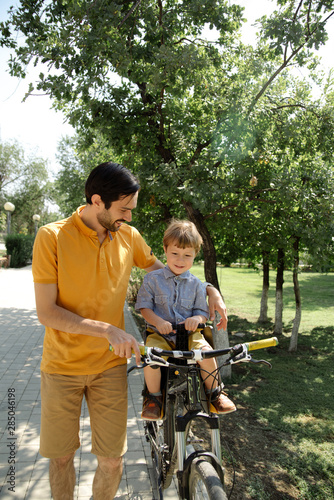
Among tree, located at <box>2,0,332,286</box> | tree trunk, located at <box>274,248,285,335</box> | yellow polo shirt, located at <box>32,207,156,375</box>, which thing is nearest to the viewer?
yellow polo shirt, located at <box>32,207,156,375</box>

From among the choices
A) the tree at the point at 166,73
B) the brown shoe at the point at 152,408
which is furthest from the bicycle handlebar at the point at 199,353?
the tree at the point at 166,73

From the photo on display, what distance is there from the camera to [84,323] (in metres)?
2.11

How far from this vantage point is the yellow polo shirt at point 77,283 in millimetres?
2207

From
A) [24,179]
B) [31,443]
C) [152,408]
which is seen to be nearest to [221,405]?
[152,408]

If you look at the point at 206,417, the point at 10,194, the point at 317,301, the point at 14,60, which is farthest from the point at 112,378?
the point at 10,194

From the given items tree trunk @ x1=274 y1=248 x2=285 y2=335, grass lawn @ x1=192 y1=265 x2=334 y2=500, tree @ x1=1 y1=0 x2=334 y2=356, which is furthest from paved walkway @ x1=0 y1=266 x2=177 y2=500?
tree trunk @ x1=274 y1=248 x2=285 y2=335

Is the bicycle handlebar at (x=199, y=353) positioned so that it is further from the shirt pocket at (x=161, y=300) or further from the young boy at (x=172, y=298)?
the shirt pocket at (x=161, y=300)

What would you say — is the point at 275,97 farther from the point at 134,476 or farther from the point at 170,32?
the point at 134,476

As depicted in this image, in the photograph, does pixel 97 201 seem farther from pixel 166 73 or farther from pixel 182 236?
pixel 166 73

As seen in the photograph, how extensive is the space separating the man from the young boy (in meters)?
0.19

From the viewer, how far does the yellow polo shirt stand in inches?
86.9

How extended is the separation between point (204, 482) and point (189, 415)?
1.10 feet

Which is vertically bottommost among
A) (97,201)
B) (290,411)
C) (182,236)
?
(290,411)

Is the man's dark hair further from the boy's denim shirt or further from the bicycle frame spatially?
the bicycle frame
